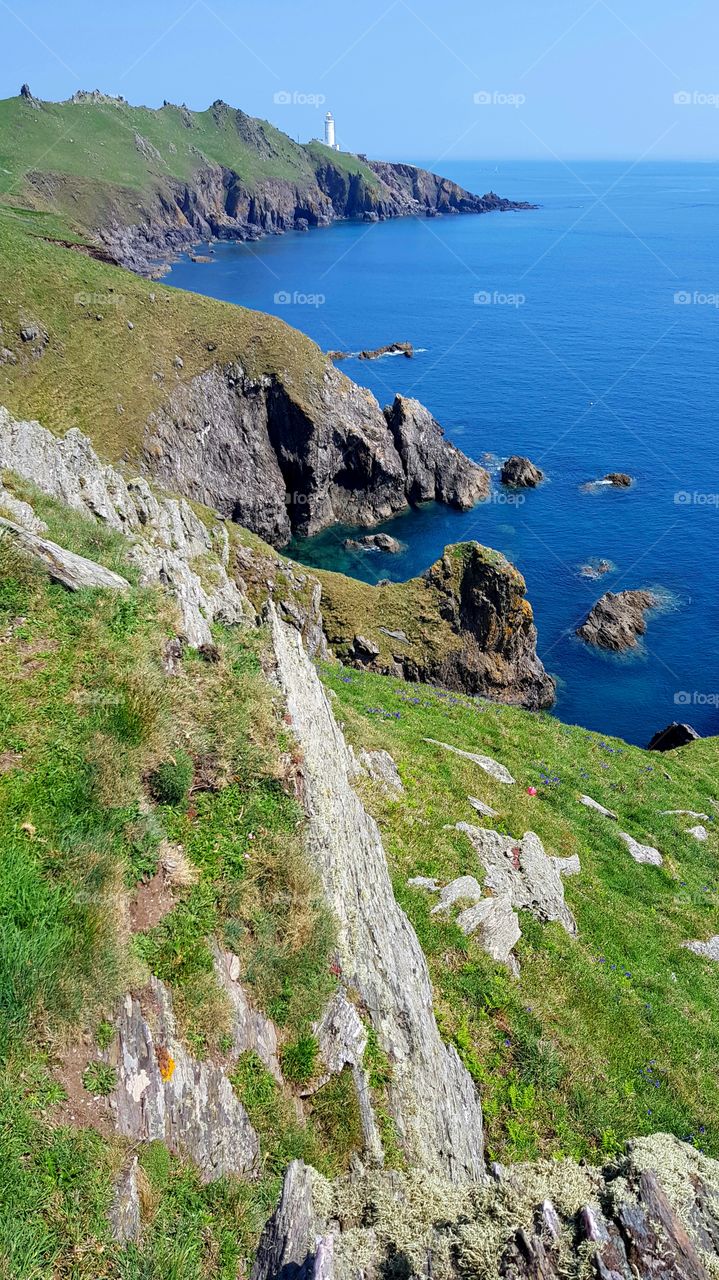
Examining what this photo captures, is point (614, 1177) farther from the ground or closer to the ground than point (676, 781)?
farther from the ground

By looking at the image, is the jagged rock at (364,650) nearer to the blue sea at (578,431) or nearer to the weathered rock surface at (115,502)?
the weathered rock surface at (115,502)

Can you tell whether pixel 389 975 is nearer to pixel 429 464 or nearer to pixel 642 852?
pixel 642 852

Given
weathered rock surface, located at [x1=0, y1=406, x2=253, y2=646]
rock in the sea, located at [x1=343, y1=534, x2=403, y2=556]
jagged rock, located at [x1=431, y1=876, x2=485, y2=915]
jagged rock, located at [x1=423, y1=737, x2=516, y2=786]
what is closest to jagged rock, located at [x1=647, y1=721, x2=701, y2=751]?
jagged rock, located at [x1=423, y1=737, x2=516, y2=786]

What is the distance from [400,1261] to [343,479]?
289 ft

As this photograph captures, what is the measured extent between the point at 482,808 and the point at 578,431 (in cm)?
9759

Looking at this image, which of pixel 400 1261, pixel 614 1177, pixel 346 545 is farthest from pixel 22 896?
pixel 346 545

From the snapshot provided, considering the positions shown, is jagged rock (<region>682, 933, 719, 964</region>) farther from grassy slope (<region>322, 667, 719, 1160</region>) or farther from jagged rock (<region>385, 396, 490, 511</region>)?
jagged rock (<region>385, 396, 490, 511</region>)

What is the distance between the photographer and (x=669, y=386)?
117 meters

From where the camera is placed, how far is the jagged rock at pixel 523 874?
54.2ft

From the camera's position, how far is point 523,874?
1742 centimetres

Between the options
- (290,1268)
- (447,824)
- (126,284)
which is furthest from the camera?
(126,284)

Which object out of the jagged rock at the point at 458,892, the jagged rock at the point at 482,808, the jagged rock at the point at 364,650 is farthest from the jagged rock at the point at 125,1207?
the jagged rock at the point at 364,650

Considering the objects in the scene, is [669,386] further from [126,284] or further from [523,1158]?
[523,1158]

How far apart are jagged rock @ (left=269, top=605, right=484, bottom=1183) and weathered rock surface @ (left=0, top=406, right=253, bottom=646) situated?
28.5 feet
